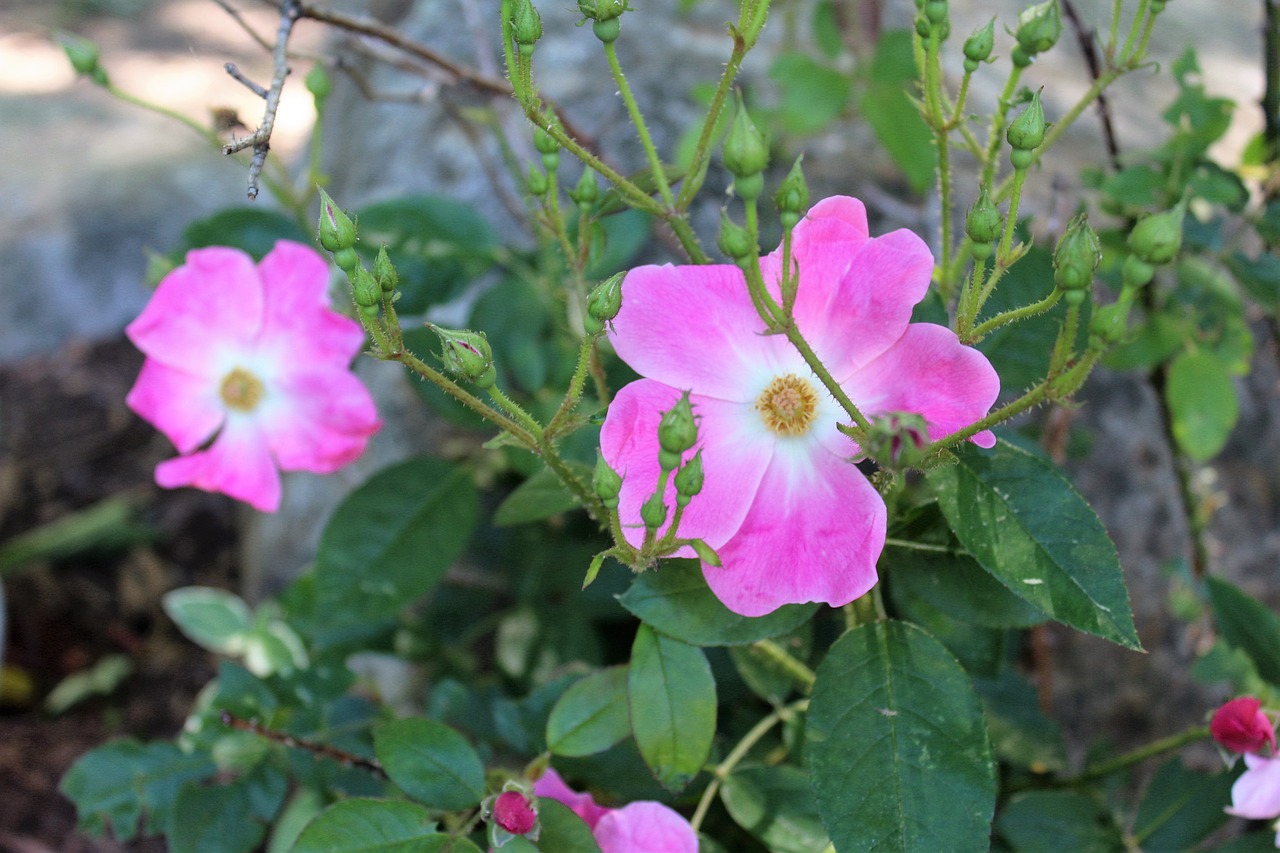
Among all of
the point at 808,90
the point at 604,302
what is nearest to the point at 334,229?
the point at 604,302

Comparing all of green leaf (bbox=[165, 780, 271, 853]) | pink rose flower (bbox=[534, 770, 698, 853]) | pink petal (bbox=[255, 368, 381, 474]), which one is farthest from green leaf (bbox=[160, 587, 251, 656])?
pink rose flower (bbox=[534, 770, 698, 853])

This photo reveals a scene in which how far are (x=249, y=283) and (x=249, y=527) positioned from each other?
1683 mm

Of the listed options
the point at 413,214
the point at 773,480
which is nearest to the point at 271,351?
the point at 413,214

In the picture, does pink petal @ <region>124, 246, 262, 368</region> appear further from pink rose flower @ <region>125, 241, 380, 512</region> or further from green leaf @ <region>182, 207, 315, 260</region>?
green leaf @ <region>182, 207, 315, 260</region>

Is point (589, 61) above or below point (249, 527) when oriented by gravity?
above

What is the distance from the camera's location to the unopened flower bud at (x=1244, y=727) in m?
0.86

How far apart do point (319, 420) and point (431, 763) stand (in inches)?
16.9

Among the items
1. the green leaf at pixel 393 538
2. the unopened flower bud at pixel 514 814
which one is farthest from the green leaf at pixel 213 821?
the unopened flower bud at pixel 514 814

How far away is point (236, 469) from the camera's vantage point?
118cm

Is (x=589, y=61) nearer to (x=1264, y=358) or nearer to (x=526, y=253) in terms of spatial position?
(x=526, y=253)

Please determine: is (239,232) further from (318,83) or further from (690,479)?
(690,479)

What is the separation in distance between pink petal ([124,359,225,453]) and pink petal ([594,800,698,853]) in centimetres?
67

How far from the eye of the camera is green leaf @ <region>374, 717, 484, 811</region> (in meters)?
0.89

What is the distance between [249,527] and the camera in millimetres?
2668
